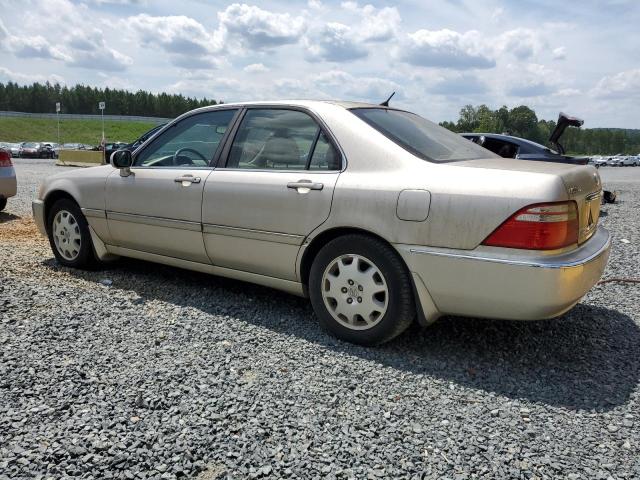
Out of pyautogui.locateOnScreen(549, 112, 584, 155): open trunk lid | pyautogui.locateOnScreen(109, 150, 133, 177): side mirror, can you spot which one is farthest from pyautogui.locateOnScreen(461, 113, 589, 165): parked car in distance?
pyautogui.locateOnScreen(109, 150, 133, 177): side mirror

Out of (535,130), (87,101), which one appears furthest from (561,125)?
(87,101)

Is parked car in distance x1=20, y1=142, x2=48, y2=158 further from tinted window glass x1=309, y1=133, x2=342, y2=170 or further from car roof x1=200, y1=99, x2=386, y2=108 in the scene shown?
tinted window glass x1=309, y1=133, x2=342, y2=170

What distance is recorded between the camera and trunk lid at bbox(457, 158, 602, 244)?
120 inches

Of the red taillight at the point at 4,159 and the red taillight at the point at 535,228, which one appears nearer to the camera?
the red taillight at the point at 535,228

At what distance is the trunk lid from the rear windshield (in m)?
0.20

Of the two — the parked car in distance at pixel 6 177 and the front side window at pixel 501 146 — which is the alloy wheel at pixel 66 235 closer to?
the parked car in distance at pixel 6 177

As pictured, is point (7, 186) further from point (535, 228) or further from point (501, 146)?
point (501, 146)

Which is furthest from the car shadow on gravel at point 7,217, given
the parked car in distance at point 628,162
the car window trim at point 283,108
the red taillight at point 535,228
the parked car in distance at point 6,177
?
the parked car in distance at point 628,162

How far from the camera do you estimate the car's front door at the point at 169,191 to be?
4.25m

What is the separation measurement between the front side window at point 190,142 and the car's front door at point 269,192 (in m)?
0.21

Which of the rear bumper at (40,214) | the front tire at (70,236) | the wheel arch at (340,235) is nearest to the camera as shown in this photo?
the wheel arch at (340,235)

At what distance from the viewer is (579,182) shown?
124 inches

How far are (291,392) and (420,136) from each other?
193 cm

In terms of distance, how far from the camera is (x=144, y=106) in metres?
131
